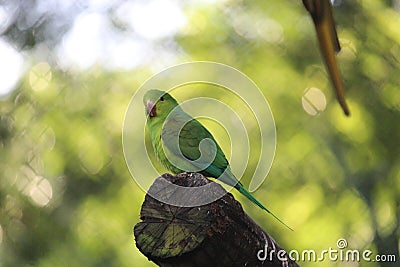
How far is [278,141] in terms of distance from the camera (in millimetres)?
1146

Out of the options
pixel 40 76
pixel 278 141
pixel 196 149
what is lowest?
pixel 278 141

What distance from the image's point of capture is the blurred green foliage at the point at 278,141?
1.10 m

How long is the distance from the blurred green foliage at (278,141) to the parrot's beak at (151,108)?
41 centimetres

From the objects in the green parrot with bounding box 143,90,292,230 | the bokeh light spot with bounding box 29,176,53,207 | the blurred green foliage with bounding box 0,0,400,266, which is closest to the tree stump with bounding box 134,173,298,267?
the green parrot with bounding box 143,90,292,230

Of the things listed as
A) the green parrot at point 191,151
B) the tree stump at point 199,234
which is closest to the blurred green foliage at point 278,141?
the green parrot at point 191,151

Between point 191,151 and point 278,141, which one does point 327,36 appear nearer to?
point 191,151

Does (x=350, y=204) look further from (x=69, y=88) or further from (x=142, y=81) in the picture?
(x=69, y=88)

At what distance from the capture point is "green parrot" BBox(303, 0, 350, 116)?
624 mm

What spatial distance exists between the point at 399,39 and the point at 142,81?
53cm

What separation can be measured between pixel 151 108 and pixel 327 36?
0.24 m

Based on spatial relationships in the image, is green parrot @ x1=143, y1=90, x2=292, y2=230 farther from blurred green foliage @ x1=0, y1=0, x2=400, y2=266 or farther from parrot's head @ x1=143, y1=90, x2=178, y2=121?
blurred green foliage @ x1=0, y1=0, x2=400, y2=266

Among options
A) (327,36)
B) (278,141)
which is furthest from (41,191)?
(327,36)

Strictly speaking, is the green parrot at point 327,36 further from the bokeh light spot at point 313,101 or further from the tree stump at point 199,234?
the bokeh light spot at point 313,101

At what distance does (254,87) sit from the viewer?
1098 mm
